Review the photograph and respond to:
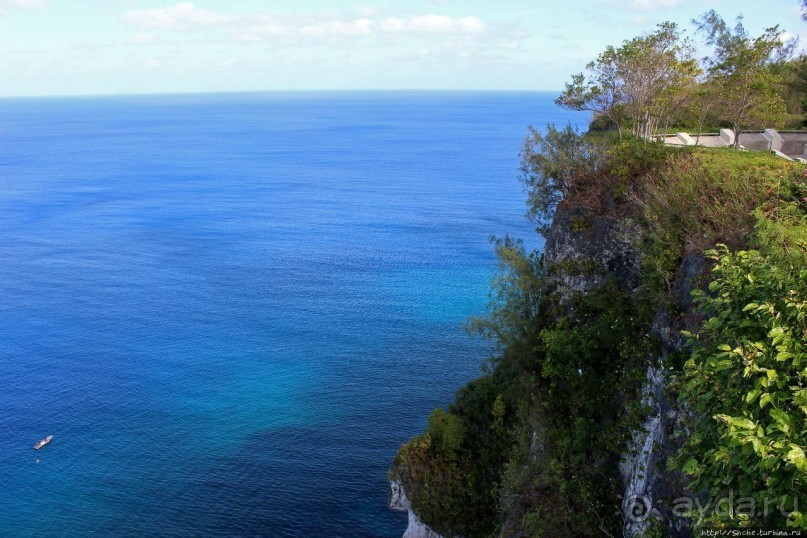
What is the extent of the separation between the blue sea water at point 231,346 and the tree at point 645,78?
24.3 meters

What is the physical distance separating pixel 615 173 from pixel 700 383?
1898 centimetres

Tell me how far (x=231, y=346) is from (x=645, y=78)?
4276 cm

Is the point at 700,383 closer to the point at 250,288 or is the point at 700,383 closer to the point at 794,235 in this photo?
the point at 794,235

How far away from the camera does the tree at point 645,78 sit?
127 feet

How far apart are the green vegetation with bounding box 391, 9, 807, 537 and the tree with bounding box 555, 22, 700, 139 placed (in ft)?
0.53

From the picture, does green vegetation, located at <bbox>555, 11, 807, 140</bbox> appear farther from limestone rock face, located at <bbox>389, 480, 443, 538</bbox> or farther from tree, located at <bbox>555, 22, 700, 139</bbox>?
limestone rock face, located at <bbox>389, 480, 443, 538</bbox>

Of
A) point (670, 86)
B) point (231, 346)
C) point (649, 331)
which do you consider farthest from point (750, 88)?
point (231, 346)

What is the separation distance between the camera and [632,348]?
24.4 meters

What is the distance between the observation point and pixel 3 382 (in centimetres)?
5284

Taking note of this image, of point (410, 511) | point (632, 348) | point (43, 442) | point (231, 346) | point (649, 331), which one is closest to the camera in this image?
point (649, 331)

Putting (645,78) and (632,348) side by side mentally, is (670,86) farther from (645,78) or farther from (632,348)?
(632,348)

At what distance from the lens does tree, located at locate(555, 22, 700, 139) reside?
38.6 m

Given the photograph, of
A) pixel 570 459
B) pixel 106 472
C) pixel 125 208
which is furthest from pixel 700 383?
pixel 125 208

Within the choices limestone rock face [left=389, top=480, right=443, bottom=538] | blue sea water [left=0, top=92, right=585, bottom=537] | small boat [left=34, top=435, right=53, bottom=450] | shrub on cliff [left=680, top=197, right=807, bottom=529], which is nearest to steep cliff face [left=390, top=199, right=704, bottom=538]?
limestone rock face [left=389, top=480, right=443, bottom=538]
